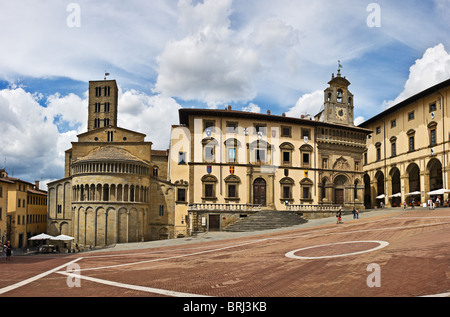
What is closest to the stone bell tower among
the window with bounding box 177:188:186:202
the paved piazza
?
the window with bounding box 177:188:186:202

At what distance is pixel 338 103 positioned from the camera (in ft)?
193

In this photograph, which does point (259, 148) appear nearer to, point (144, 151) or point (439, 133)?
point (144, 151)

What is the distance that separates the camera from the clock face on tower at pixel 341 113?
58691 mm

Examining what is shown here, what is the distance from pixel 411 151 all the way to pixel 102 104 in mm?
74768

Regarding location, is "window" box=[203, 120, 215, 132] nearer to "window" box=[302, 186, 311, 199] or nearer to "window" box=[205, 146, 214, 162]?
"window" box=[205, 146, 214, 162]

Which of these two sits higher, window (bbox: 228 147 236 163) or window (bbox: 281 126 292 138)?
window (bbox: 281 126 292 138)

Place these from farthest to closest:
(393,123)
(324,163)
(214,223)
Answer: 1. (393,123)
2. (324,163)
3. (214,223)

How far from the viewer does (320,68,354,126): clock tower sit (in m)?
58.0

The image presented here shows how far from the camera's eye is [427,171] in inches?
2076

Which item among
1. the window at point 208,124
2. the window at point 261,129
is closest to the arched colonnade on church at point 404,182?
the window at point 261,129

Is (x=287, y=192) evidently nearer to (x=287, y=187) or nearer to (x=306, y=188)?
(x=287, y=187)

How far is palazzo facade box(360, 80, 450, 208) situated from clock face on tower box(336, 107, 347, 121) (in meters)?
8.72

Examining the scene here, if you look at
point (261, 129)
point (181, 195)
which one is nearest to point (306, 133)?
point (261, 129)
